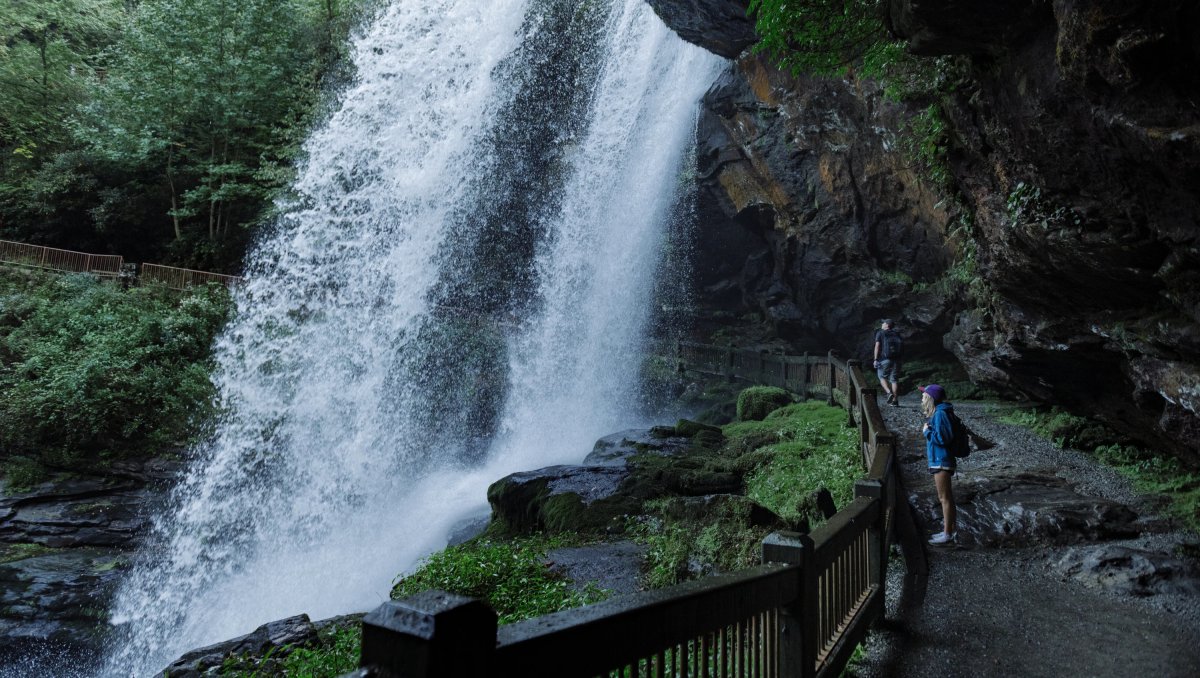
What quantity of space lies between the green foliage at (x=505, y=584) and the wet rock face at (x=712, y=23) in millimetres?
15985

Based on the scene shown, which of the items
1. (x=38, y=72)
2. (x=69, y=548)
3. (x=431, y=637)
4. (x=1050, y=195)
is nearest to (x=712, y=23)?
(x=1050, y=195)

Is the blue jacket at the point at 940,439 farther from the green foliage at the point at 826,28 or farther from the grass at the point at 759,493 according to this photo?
the green foliage at the point at 826,28

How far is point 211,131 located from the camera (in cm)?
2406

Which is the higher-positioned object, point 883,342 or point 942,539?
point 883,342

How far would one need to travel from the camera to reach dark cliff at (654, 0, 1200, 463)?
4969mm

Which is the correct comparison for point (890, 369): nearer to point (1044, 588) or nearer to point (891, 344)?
point (891, 344)

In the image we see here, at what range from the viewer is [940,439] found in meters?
6.66

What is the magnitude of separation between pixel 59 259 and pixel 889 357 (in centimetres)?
2693

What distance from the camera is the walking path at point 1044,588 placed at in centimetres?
448

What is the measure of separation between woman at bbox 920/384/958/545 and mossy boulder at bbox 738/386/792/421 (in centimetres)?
932

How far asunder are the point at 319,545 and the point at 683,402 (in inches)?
514

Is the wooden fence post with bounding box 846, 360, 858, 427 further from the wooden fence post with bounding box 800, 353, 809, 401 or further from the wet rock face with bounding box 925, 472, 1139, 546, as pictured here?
the wooden fence post with bounding box 800, 353, 809, 401

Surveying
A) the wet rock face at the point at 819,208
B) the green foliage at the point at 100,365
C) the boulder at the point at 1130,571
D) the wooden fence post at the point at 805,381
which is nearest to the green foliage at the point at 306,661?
the boulder at the point at 1130,571

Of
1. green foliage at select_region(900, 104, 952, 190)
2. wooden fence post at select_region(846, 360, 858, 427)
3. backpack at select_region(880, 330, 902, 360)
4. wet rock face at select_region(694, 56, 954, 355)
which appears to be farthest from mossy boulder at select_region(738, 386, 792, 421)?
green foliage at select_region(900, 104, 952, 190)
